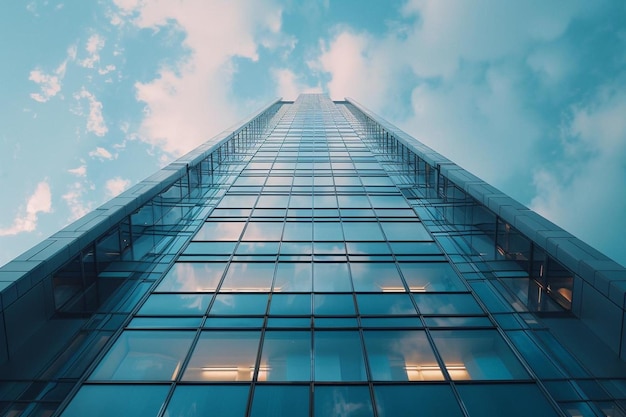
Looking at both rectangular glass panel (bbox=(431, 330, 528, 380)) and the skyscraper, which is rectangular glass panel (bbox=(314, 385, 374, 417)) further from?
rectangular glass panel (bbox=(431, 330, 528, 380))

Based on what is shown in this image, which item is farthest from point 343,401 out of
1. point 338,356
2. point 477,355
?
point 477,355

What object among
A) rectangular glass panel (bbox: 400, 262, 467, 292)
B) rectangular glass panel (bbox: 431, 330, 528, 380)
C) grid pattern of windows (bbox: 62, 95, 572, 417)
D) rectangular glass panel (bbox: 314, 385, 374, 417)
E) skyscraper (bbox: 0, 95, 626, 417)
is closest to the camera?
rectangular glass panel (bbox: 314, 385, 374, 417)

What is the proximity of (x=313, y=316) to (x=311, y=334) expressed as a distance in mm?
847

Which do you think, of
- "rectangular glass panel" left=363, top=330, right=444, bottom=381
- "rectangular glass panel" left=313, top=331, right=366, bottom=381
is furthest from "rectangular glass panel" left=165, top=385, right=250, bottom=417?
"rectangular glass panel" left=363, top=330, right=444, bottom=381

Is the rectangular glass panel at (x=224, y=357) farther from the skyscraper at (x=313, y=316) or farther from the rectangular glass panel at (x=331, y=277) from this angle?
the rectangular glass panel at (x=331, y=277)

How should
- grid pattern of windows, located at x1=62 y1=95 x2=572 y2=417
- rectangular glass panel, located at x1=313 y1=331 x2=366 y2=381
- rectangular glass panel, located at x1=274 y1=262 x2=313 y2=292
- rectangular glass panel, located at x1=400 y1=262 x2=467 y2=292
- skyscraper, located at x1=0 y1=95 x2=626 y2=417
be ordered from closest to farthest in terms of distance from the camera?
1. grid pattern of windows, located at x1=62 y1=95 x2=572 y2=417
2. skyscraper, located at x1=0 y1=95 x2=626 y2=417
3. rectangular glass panel, located at x1=313 y1=331 x2=366 y2=381
4. rectangular glass panel, located at x1=274 y1=262 x2=313 y2=292
5. rectangular glass panel, located at x1=400 y1=262 x2=467 y2=292

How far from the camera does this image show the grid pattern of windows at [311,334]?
982 cm

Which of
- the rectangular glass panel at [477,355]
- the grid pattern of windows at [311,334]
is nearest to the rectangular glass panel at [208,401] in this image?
the grid pattern of windows at [311,334]

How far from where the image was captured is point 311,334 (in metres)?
12.2

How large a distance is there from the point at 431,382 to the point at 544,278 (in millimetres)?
6388

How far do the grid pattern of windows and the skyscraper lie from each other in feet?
0.16

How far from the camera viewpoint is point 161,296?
1421 centimetres

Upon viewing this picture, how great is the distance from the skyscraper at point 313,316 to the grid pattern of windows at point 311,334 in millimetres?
50

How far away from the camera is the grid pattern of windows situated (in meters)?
9.82
